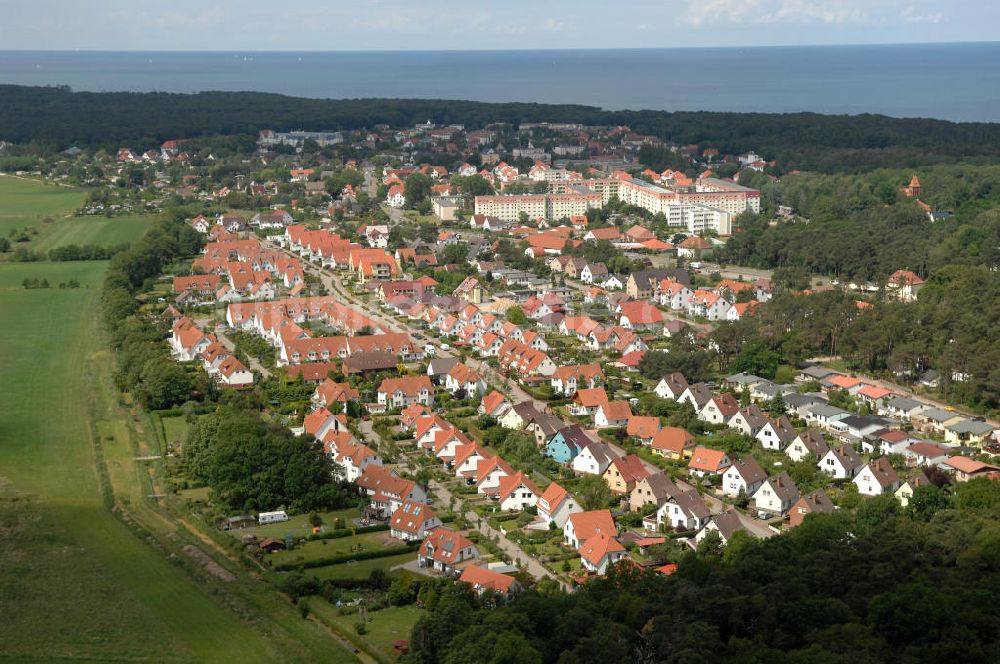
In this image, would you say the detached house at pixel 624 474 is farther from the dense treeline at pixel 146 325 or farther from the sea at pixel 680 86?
the sea at pixel 680 86

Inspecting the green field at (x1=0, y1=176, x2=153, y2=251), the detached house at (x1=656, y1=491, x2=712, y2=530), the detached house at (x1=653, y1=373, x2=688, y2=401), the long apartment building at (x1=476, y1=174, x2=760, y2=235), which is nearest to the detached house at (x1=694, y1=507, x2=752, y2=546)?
the detached house at (x1=656, y1=491, x2=712, y2=530)

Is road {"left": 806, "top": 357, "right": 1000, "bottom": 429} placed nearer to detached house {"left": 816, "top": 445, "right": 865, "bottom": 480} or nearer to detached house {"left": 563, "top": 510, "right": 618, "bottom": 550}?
detached house {"left": 816, "top": 445, "right": 865, "bottom": 480}

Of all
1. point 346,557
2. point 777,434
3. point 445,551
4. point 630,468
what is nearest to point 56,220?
point 630,468

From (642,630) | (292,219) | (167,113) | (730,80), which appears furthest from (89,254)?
(730,80)

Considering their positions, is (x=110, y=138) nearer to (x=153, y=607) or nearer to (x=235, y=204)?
(x=235, y=204)

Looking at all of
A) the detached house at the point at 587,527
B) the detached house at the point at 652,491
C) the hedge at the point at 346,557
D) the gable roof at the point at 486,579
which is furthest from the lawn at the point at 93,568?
the detached house at the point at 652,491

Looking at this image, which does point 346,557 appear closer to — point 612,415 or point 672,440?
point 672,440

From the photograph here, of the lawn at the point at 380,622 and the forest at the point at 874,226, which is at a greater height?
the forest at the point at 874,226
